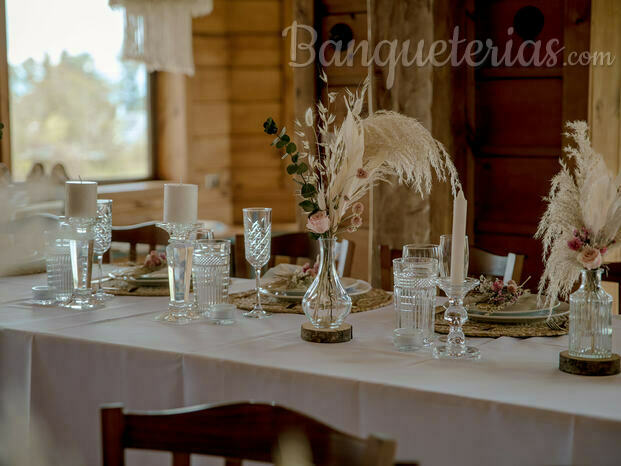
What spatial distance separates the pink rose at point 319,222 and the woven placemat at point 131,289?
0.66 metres

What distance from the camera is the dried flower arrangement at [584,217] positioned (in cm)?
143

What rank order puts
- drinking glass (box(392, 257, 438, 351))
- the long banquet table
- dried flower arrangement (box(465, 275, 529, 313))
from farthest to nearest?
1. dried flower arrangement (box(465, 275, 529, 313))
2. drinking glass (box(392, 257, 438, 351))
3. the long banquet table

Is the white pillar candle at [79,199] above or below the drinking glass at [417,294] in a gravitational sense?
above

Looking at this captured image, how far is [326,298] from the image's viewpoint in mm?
1711

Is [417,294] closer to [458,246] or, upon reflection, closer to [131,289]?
[458,246]

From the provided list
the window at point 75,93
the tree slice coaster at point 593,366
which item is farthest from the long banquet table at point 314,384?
the window at point 75,93

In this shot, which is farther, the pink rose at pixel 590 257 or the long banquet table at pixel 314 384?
the pink rose at pixel 590 257

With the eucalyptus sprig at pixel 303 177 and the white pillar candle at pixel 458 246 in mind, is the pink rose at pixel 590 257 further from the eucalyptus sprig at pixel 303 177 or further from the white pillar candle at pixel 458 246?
the eucalyptus sprig at pixel 303 177

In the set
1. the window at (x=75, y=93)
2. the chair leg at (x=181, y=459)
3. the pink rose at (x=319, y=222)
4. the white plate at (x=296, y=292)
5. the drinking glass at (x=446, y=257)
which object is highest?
the window at (x=75, y=93)

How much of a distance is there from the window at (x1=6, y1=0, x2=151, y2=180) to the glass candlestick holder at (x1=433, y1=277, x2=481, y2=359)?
3764 mm

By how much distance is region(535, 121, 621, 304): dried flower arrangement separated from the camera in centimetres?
143

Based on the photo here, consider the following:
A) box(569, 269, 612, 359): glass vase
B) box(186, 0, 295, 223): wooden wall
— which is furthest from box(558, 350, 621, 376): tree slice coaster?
box(186, 0, 295, 223): wooden wall

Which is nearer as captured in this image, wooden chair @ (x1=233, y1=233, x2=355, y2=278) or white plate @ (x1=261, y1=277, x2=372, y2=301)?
white plate @ (x1=261, y1=277, x2=372, y2=301)

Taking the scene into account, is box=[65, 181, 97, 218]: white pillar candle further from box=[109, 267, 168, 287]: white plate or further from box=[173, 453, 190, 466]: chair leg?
box=[173, 453, 190, 466]: chair leg
